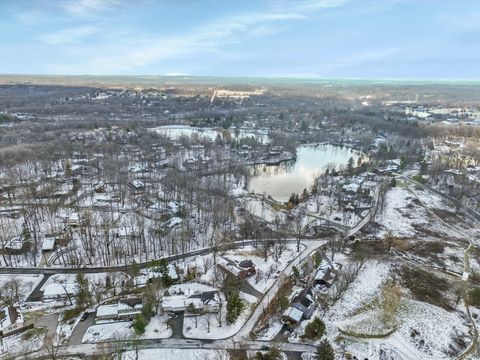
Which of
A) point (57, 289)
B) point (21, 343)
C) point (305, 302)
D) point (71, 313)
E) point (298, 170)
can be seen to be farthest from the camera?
point (298, 170)

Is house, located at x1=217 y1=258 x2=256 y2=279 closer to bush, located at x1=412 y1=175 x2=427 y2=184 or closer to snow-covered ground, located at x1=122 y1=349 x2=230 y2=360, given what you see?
snow-covered ground, located at x1=122 y1=349 x2=230 y2=360

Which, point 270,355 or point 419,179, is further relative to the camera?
point 419,179

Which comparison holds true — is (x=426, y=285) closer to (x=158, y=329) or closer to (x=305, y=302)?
(x=305, y=302)

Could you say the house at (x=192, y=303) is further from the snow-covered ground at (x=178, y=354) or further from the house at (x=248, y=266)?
the house at (x=248, y=266)

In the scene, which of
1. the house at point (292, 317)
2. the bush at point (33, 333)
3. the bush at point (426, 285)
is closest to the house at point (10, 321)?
the bush at point (33, 333)

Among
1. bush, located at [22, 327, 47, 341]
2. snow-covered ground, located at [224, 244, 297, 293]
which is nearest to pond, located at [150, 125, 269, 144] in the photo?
snow-covered ground, located at [224, 244, 297, 293]

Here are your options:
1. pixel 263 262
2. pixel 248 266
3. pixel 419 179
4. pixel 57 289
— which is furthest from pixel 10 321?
pixel 419 179
